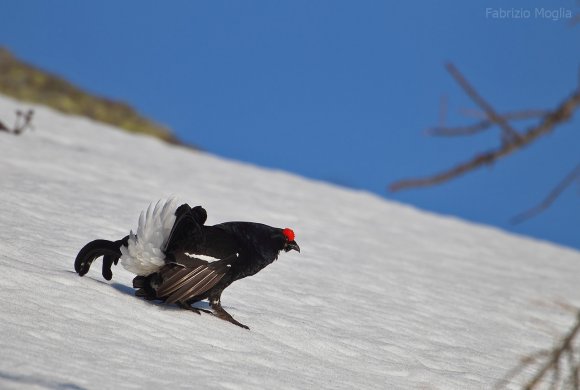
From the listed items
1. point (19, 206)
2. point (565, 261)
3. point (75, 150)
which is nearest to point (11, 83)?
point (75, 150)

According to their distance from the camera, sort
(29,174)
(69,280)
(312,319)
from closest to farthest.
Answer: (69,280) → (312,319) → (29,174)

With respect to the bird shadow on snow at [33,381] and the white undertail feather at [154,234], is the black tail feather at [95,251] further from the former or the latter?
the bird shadow on snow at [33,381]

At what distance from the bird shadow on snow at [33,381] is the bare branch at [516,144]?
214 cm

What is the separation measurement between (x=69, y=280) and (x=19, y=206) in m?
2.66

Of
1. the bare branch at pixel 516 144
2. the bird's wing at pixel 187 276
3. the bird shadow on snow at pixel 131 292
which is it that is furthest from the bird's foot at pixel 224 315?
the bare branch at pixel 516 144

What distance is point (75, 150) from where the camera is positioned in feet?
42.7

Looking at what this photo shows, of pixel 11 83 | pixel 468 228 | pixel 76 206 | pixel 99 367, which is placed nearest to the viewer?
pixel 99 367

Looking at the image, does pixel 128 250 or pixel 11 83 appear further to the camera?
pixel 11 83

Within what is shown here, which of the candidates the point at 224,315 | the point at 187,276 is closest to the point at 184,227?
the point at 187,276

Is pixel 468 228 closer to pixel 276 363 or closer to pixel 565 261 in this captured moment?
pixel 565 261

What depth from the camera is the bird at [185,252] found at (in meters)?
5.05

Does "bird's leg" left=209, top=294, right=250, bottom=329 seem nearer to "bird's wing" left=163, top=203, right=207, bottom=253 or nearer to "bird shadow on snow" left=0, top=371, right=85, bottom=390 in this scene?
"bird's wing" left=163, top=203, right=207, bottom=253

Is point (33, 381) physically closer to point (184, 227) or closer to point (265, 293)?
point (184, 227)

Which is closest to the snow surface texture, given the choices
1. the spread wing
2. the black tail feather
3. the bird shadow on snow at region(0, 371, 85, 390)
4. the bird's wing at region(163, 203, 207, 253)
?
the bird shadow on snow at region(0, 371, 85, 390)
